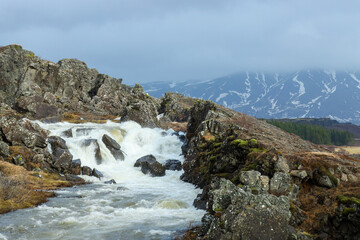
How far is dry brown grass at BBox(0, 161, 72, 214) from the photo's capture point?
21.2 meters

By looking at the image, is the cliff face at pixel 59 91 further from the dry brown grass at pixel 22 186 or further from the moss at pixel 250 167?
the moss at pixel 250 167

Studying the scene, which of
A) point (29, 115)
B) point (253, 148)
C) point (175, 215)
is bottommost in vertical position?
point (175, 215)

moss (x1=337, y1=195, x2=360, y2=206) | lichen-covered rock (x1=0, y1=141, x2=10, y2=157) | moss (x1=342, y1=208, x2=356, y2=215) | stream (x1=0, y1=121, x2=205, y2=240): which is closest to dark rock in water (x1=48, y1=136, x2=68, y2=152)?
lichen-covered rock (x1=0, y1=141, x2=10, y2=157)

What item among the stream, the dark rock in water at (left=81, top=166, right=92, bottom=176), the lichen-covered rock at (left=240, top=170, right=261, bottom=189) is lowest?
the stream

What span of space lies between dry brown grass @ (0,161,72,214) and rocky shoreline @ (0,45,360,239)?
0.13 meters

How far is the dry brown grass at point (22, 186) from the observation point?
21186 mm

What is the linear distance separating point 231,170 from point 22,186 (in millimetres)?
18586

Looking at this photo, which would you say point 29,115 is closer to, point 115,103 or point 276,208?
point 115,103

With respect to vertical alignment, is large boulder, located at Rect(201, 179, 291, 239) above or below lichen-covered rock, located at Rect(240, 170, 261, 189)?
below

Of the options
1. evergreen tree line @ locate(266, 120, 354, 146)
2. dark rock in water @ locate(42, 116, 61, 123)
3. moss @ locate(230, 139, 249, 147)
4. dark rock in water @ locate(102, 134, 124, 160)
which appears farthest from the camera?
evergreen tree line @ locate(266, 120, 354, 146)

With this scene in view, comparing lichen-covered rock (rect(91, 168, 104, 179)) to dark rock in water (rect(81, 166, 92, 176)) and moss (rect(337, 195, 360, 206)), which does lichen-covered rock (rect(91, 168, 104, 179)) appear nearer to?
dark rock in water (rect(81, 166, 92, 176))

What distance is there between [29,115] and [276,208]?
207 ft

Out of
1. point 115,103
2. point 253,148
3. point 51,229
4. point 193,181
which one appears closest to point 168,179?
point 193,181

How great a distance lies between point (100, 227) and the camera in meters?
17.2
